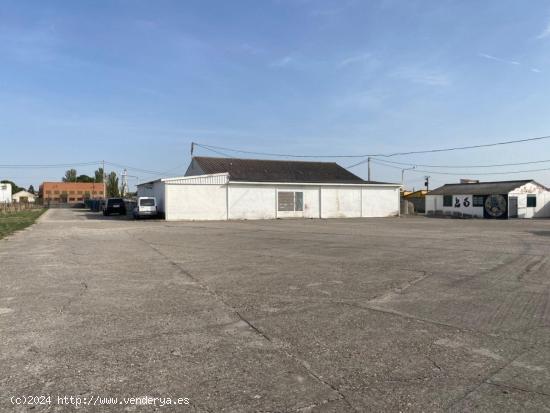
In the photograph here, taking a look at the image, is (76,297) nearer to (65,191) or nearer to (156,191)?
(156,191)

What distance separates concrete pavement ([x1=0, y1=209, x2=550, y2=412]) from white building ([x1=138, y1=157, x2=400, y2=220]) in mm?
24068

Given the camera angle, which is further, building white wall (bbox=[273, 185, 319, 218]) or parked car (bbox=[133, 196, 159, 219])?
building white wall (bbox=[273, 185, 319, 218])

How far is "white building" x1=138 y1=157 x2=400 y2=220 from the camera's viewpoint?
34562 millimetres

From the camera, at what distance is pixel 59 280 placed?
8.80 m

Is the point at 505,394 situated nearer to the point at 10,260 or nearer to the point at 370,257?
the point at 370,257

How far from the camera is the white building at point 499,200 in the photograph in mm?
42250

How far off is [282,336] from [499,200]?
141ft

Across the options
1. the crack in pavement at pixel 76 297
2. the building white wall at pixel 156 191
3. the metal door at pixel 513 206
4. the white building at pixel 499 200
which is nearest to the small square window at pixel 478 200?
the white building at pixel 499 200

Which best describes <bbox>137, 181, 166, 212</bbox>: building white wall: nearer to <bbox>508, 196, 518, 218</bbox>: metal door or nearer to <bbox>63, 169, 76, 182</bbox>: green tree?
<bbox>508, 196, 518, 218</bbox>: metal door

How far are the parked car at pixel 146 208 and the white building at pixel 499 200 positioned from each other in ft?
99.0

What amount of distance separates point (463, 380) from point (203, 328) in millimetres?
2986

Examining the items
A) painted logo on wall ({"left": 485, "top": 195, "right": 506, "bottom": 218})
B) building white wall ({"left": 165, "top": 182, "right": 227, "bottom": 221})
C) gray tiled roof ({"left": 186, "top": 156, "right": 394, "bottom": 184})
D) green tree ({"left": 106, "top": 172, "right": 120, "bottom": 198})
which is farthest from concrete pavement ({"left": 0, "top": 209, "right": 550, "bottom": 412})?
green tree ({"left": 106, "top": 172, "right": 120, "bottom": 198})

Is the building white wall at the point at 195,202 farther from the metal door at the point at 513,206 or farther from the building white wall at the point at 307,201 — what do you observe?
the metal door at the point at 513,206

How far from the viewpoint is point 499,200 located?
139ft
